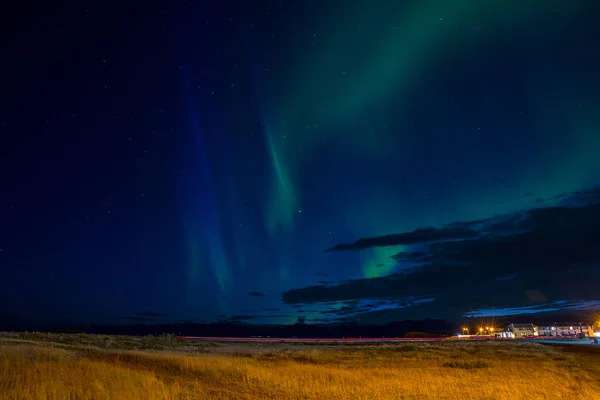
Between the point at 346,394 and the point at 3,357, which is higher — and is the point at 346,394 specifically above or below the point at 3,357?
below

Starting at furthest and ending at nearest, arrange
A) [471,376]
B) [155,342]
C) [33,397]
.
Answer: [155,342]
[471,376]
[33,397]

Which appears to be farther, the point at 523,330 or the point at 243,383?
the point at 523,330

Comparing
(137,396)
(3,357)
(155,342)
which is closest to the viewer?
(137,396)

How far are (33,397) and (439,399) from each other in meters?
10.7

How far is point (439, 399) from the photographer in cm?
1330

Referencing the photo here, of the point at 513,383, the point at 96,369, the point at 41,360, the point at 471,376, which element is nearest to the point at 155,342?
the point at 41,360

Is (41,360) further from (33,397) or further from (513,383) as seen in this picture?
(513,383)

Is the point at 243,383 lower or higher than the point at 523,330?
higher

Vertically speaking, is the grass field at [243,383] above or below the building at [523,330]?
above

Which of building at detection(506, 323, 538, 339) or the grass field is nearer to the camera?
the grass field

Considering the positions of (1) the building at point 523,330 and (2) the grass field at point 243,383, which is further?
(1) the building at point 523,330

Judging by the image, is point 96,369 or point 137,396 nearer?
point 137,396

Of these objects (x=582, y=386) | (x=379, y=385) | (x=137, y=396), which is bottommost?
(x=582, y=386)

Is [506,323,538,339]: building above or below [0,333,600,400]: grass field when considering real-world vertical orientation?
below
